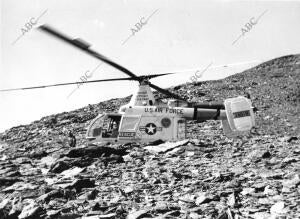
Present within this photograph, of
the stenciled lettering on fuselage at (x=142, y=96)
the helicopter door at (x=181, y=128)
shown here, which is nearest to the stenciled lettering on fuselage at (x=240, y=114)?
the helicopter door at (x=181, y=128)

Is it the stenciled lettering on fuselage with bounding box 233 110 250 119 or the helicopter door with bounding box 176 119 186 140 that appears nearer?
the stenciled lettering on fuselage with bounding box 233 110 250 119

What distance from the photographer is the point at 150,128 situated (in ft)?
60.2

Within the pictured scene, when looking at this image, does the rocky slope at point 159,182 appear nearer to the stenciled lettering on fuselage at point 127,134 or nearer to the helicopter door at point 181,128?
the stenciled lettering on fuselage at point 127,134

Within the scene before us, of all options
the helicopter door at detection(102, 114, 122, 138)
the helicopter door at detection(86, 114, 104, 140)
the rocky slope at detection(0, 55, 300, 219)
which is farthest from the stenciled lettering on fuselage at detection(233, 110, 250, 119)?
the helicopter door at detection(86, 114, 104, 140)

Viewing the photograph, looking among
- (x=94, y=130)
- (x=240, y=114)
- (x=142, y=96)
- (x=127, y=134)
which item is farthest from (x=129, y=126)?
(x=240, y=114)

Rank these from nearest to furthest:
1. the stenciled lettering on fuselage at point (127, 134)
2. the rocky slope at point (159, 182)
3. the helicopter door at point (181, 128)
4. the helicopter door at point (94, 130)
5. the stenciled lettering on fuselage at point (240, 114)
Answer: the rocky slope at point (159, 182)
the stenciled lettering on fuselage at point (240, 114)
the stenciled lettering on fuselage at point (127, 134)
the helicopter door at point (181, 128)
the helicopter door at point (94, 130)

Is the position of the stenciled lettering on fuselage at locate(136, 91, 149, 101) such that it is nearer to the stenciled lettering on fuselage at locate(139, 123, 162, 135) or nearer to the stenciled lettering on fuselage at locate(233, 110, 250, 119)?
the stenciled lettering on fuselage at locate(139, 123, 162, 135)

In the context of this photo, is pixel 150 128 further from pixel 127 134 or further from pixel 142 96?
pixel 142 96

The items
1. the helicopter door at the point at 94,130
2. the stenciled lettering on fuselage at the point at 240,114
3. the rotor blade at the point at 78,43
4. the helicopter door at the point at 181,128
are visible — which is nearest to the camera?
the rotor blade at the point at 78,43

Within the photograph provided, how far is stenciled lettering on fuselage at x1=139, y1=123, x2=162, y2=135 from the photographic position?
60.1 ft

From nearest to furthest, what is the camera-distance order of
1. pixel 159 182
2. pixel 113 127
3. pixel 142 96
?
pixel 159 182 → pixel 142 96 → pixel 113 127

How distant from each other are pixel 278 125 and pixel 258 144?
15398mm

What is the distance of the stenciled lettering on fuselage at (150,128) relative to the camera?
1833 cm

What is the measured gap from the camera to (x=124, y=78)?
17.8 metres
